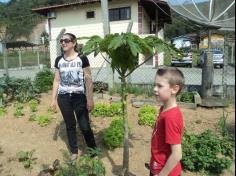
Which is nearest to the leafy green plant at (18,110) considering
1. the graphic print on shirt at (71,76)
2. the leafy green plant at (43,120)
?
the leafy green plant at (43,120)

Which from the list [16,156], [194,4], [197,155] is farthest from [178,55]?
[194,4]

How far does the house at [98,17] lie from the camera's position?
77.6 ft

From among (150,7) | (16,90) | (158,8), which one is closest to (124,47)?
(16,90)

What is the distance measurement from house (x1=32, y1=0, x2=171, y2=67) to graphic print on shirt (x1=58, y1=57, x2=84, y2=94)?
661 inches

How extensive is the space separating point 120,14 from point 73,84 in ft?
65.7

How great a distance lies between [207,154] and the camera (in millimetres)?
4836

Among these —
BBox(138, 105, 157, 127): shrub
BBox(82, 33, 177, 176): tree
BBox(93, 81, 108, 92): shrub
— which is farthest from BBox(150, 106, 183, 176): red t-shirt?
BBox(93, 81, 108, 92): shrub

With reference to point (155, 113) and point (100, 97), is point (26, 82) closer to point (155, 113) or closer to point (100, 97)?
point (100, 97)

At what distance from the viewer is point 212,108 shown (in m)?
7.77

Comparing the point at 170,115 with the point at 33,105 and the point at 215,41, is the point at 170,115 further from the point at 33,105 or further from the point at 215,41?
the point at 215,41

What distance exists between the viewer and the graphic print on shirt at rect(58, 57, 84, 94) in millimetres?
4625

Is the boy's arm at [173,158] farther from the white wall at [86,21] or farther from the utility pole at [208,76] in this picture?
the white wall at [86,21]

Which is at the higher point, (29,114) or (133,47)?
(133,47)

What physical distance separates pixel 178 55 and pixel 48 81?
19.6 ft
